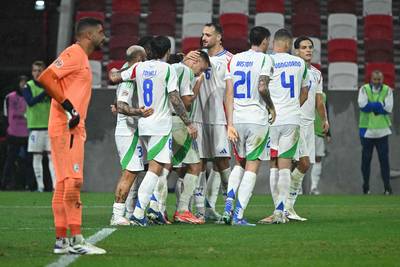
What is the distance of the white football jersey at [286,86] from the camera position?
41.8ft

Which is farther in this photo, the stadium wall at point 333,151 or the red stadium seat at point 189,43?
the red stadium seat at point 189,43

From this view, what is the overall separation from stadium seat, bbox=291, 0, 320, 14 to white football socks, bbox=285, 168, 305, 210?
11800 mm

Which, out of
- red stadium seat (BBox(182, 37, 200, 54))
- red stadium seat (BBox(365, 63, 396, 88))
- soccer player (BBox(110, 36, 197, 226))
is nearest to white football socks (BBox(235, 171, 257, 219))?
soccer player (BBox(110, 36, 197, 226))

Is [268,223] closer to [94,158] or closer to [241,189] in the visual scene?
[241,189]

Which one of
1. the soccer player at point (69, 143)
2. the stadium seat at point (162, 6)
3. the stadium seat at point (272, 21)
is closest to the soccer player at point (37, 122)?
the stadium seat at point (162, 6)

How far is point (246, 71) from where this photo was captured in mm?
12148

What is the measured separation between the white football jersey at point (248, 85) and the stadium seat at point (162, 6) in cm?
1312

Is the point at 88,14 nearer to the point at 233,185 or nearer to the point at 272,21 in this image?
the point at 272,21

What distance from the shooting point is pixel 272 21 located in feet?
80.0

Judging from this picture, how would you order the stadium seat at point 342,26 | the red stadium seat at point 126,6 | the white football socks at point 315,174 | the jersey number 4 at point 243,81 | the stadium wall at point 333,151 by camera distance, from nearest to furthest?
the jersey number 4 at point 243,81 → the white football socks at point 315,174 → the stadium wall at point 333,151 → the stadium seat at point 342,26 → the red stadium seat at point 126,6

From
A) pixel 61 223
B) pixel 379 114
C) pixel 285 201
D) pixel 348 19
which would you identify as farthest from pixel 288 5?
pixel 61 223

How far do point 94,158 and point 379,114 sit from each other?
5.32 meters

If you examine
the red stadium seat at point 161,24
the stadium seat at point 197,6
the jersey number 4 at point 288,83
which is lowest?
the jersey number 4 at point 288,83

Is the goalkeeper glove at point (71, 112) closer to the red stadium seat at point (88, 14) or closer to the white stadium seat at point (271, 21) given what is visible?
the white stadium seat at point (271, 21)
